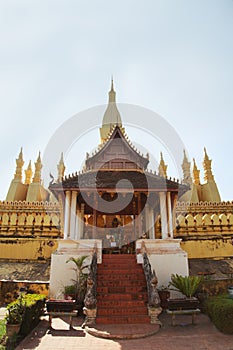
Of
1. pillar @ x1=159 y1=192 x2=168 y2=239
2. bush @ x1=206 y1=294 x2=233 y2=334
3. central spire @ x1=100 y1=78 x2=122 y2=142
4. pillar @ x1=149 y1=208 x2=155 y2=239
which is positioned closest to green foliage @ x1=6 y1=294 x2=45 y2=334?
bush @ x1=206 y1=294 x2=233 y2=334

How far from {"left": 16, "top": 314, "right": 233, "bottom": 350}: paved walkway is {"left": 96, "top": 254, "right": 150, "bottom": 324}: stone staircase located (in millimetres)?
589

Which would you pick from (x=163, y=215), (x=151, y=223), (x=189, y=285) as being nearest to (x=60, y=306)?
(x=189, y=285)

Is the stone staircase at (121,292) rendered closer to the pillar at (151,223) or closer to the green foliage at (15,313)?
the green foliage at (15,313)

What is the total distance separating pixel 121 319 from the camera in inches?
316

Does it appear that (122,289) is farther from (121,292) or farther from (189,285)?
(189,285)

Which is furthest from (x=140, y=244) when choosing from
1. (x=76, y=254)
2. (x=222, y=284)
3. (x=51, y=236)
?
(x=51, y=236)

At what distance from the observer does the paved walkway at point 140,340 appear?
627 cm

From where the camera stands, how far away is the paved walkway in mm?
6270

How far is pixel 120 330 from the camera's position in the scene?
731 centimetres

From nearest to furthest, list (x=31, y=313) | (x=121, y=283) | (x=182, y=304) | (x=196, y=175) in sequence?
(x=31, y=313), (x=182, y=304), (x=121, y=283), (x=196, y=175)

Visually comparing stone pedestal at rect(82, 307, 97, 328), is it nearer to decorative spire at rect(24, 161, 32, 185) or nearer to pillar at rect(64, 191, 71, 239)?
pillar at rect(64, 191, 71, 239)

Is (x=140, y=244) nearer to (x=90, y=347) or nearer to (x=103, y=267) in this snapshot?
(x=103, y=267)

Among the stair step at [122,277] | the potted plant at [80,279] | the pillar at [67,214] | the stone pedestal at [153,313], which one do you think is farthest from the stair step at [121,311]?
the pillar at [67,214]

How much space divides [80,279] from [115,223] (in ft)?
31.7
